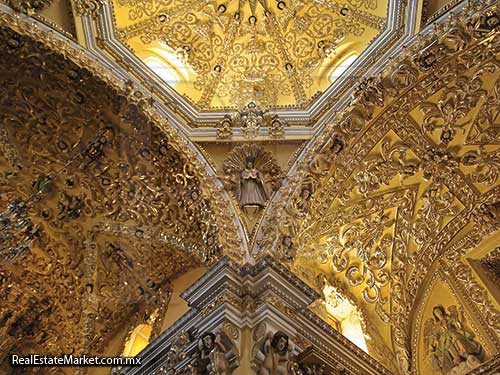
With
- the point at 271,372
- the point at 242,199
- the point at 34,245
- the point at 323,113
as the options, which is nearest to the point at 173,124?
the point at 242,199

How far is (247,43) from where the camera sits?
1191 cm

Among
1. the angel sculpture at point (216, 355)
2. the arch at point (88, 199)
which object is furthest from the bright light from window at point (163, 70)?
the angel sculpture at point (216, 355)

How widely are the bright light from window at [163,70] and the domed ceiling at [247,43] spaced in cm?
2

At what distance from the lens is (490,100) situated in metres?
9.35

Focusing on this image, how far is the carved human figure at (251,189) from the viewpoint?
9094 mm

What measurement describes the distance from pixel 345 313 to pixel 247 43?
513 centimetres

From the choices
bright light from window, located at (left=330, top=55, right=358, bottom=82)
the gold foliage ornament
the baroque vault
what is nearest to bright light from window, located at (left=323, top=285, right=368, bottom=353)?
the baroque vault

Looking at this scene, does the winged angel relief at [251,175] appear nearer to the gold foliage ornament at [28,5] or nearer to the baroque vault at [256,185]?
the baroque vault at [256,185]

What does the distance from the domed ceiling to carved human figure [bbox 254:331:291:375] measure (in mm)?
4821

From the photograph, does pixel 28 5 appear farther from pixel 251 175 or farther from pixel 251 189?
pixel 251 189

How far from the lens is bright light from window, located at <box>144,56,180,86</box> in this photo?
11273 mm

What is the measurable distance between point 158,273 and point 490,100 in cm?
559

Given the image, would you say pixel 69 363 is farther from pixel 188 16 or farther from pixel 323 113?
pixel 188 16

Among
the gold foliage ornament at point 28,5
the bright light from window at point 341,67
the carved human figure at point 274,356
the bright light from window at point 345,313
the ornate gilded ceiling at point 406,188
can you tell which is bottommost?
the carved human figure at point 274,356
